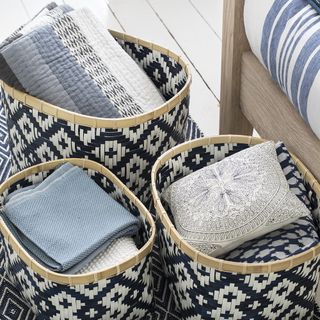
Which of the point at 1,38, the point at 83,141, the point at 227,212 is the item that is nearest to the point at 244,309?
the point at 227,212

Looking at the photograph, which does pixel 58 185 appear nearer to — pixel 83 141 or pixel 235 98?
pixel 83 141

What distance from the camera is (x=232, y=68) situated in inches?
61.7

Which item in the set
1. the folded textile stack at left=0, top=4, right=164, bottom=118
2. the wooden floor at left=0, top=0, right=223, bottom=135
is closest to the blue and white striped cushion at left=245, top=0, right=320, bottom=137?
the folded textile stack at left=0, top=4, right=164, bottom=118

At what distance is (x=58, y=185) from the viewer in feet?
4.34

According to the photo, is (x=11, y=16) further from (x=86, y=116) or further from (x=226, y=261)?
(x=226, y=261)

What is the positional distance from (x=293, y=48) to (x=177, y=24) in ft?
3.35

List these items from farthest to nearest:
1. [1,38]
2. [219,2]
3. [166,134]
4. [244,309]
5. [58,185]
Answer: [219,2] < [1,38] < [166,134] < [58,185] < [244,309]

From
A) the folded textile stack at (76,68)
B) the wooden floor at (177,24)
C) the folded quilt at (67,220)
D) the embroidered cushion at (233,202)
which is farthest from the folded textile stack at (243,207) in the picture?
the wooden floor at (177,24)

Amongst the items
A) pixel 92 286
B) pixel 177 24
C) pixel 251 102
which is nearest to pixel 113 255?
pixel 92 286

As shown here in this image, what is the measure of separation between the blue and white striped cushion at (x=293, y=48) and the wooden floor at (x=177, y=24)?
1.87 feet

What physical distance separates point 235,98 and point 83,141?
424 mm

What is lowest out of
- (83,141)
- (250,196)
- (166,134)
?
(250,196)

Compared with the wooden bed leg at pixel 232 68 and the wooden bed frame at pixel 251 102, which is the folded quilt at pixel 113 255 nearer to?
the wooden bed frame at pixel 251 102

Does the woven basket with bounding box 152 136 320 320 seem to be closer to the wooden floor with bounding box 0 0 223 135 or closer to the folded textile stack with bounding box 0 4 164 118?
the folded textile stack with bounding box 0 4 164 118
